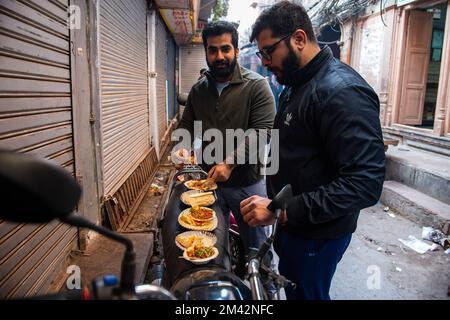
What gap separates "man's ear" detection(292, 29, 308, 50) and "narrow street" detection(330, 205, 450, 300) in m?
2.95

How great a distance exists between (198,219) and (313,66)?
128cm

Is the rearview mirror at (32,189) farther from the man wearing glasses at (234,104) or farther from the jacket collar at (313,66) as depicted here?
the man wearing glasses at (234,104)

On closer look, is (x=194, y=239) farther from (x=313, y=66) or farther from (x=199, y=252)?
(x=313, y=66)

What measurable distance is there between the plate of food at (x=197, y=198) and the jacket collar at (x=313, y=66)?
1.27 m

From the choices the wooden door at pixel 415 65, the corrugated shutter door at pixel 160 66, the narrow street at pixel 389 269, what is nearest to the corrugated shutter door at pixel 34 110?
the narrow street at pixel 389 269

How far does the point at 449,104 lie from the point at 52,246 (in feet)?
29.8

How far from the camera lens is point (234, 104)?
3.45 metres

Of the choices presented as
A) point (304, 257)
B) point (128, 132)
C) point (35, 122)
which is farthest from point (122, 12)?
point (304, 257)

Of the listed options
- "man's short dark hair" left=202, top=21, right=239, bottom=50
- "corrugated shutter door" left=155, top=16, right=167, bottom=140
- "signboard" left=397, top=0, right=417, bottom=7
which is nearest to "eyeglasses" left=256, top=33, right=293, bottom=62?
"man's short dark hair" left=202, top=21, right=239, bottom=50

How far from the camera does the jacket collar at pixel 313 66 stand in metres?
1.97

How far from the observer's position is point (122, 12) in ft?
18.1

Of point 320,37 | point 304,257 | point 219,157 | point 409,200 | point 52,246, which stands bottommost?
point 409,200

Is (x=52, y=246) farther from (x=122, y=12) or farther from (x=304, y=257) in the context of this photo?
(x=122, y=12)

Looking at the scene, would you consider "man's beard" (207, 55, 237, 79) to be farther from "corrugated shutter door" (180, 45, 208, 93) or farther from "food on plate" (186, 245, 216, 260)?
"corrugated shutter door" (180, 45, 208, 93)
